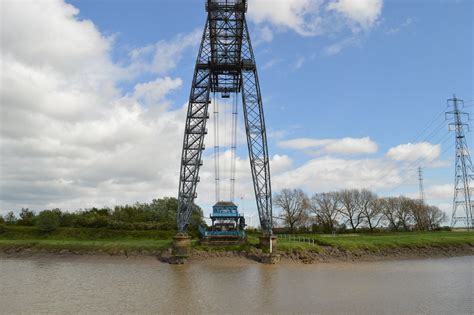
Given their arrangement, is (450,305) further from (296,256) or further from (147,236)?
(147,236)

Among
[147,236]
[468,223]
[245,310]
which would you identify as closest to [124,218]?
[147,236]

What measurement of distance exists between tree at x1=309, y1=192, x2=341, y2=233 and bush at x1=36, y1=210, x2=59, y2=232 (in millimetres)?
32475

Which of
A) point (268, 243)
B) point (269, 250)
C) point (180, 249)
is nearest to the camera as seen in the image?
point (269, 250)

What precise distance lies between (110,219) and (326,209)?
97.1 feet

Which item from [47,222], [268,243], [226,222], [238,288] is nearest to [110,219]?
[47,222]

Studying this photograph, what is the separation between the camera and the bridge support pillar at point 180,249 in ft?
85.4

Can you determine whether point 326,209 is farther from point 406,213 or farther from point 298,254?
point 298,254

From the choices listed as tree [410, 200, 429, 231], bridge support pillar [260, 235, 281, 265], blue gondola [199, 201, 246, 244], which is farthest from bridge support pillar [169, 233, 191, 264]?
tree [410, 200, 429, 231]

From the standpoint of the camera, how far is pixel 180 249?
26594mm

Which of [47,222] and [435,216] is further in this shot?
[435,216]

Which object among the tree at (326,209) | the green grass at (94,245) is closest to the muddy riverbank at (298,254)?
the green grass at (94,245)

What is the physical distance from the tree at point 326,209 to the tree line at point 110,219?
1754 cm

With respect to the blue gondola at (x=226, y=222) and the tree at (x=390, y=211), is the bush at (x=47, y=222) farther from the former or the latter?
the tree at (x=390, y=211)

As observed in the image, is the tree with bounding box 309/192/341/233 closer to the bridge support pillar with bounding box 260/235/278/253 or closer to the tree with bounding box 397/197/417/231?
the tree with bounding box 397/197/417/231
